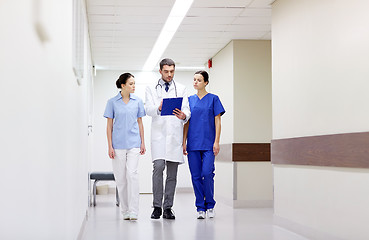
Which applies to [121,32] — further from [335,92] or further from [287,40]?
[335,92]

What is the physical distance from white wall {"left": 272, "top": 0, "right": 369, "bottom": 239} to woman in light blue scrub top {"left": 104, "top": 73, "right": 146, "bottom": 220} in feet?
4.94

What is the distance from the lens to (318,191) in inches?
169

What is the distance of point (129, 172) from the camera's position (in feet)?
17.8

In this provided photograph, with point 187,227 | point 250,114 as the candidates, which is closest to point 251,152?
point 250,114

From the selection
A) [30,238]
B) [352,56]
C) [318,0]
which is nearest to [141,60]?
[318,0]

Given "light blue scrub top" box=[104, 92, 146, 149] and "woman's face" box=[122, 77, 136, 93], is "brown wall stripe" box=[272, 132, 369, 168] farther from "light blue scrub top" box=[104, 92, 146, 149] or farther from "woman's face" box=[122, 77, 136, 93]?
"woman's face" box=[122, 77, 136, 93]

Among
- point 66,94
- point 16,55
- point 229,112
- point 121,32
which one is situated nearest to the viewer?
point 16,55

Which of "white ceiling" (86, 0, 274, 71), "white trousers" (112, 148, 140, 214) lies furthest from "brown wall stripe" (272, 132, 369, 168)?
"white ceiling" (86, 0, 274, 71)

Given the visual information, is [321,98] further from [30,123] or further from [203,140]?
[30,123]

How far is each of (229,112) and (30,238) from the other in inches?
251

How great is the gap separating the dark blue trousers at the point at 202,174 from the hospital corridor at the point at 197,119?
16mm

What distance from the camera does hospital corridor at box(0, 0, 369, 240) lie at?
64.1 inches

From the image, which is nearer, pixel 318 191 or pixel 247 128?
pixel 318 191

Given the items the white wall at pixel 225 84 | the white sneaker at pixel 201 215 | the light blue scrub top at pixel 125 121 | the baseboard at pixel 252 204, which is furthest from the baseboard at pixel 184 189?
the light blue scrub top at pixel 125 121
